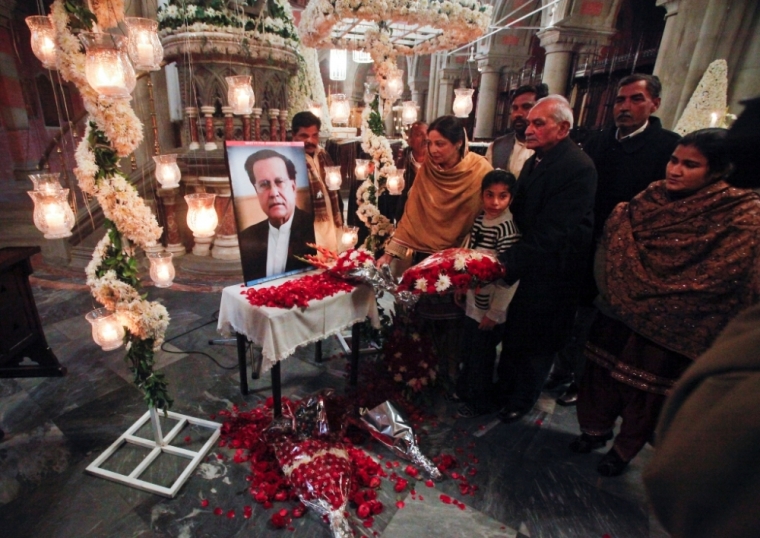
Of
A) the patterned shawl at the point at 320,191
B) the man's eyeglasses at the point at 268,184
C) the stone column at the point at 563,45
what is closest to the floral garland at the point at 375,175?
the patterned shawl at the point at 320,191

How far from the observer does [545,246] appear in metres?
2.18

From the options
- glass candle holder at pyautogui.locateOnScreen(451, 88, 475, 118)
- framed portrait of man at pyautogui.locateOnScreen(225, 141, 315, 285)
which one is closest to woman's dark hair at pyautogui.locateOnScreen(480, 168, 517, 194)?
framed portrait of man at pyautogui.locateOnScreen(225, 141, 315, 285)

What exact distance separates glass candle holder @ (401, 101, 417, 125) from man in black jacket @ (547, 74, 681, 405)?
2.66 meters

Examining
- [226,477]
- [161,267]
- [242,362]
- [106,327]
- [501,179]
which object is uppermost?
[501,179]

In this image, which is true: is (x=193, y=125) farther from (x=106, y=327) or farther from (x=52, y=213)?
(x=106, y=327)

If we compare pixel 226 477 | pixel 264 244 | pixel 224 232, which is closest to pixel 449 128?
pixel 264 244

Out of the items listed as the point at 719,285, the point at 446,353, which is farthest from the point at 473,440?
the point at 719,285

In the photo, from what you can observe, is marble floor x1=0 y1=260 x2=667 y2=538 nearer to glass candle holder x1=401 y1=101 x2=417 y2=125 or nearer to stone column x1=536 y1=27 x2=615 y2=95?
glass candle holder x1=401 y1=101 x2=417 y2=125

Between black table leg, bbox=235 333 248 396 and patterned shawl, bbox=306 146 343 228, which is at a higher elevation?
patterned shawl, bbox=306 146 343 228

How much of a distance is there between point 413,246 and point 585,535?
190 cm

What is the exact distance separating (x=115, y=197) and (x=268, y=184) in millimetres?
846

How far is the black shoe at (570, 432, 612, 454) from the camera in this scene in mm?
2445

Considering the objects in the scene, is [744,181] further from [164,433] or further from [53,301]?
[53,301]

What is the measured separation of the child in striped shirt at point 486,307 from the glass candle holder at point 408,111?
2.95m
